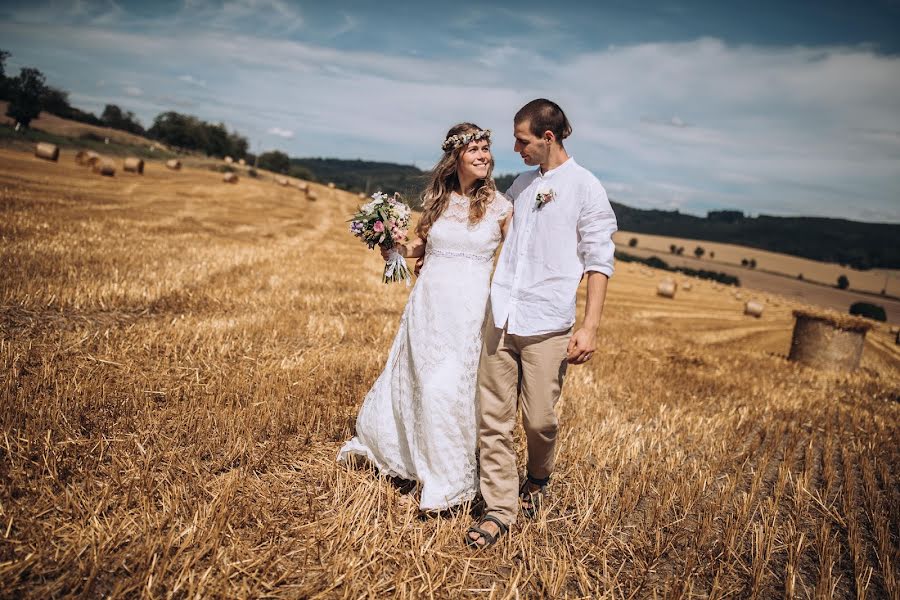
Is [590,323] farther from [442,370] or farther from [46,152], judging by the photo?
[46,152]

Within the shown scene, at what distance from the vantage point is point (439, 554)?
9.61ft

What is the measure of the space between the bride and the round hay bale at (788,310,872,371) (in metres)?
12.0

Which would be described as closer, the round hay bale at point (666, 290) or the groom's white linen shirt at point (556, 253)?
the groom's white linen shirt at point (556, 253)

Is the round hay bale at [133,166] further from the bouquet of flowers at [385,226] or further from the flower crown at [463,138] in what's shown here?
the flower crown at [463,138]

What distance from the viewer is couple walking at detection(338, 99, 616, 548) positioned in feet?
10.6

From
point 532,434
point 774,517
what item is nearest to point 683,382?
point 774,517

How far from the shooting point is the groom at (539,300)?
3182 millimetres

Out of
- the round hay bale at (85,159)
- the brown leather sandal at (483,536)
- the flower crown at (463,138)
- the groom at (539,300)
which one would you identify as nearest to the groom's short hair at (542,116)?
the groom at (539,300)

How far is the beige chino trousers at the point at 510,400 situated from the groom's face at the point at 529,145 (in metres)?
1.10

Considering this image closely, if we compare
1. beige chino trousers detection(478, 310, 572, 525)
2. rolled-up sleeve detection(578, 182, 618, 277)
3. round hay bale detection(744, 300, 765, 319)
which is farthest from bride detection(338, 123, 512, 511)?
round hay bale detection(744, 300, 765, 319)

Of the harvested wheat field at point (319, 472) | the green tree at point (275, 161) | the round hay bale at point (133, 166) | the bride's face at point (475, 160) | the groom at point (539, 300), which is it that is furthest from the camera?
the green tree at point (275, 161)

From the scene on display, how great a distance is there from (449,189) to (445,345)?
115cm

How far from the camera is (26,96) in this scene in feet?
208

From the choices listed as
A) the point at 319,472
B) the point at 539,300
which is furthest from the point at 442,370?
the point at 319,472
